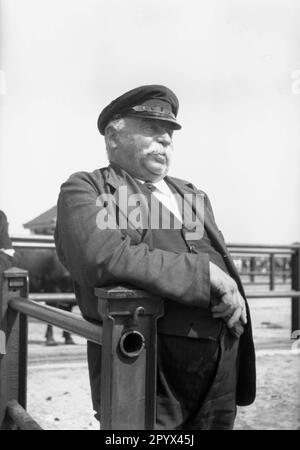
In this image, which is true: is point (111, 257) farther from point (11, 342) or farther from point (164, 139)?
point (11, 342)

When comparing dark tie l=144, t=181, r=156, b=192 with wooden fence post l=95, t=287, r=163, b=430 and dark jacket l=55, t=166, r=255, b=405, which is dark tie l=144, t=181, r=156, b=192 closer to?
dark jacket l=55, t=166, r=255, b=405

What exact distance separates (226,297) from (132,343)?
38 centimetres

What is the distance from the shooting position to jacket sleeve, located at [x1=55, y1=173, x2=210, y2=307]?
1.31m

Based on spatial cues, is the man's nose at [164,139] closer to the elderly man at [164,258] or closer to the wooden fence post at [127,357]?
the elderly man at [164,258]

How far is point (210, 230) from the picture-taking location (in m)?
1.64

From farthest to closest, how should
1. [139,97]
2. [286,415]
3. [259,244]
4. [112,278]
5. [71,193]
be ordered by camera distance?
1. [259,244]
2. [286,415]
3. [139,97]
4. [71,193]
5. [112,278]

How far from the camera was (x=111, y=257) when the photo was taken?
4.31ft

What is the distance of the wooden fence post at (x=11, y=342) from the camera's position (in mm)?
2352

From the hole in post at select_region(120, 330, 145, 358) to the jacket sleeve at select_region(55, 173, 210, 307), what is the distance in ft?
0.60

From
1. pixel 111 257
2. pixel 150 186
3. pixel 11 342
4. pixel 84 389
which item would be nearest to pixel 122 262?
pixel 111 257

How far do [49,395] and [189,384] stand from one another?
2233 mm

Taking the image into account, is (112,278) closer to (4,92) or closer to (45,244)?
(4,92)

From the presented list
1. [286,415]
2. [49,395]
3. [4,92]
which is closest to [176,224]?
[4,92]

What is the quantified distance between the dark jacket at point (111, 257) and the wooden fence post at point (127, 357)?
14 cm
